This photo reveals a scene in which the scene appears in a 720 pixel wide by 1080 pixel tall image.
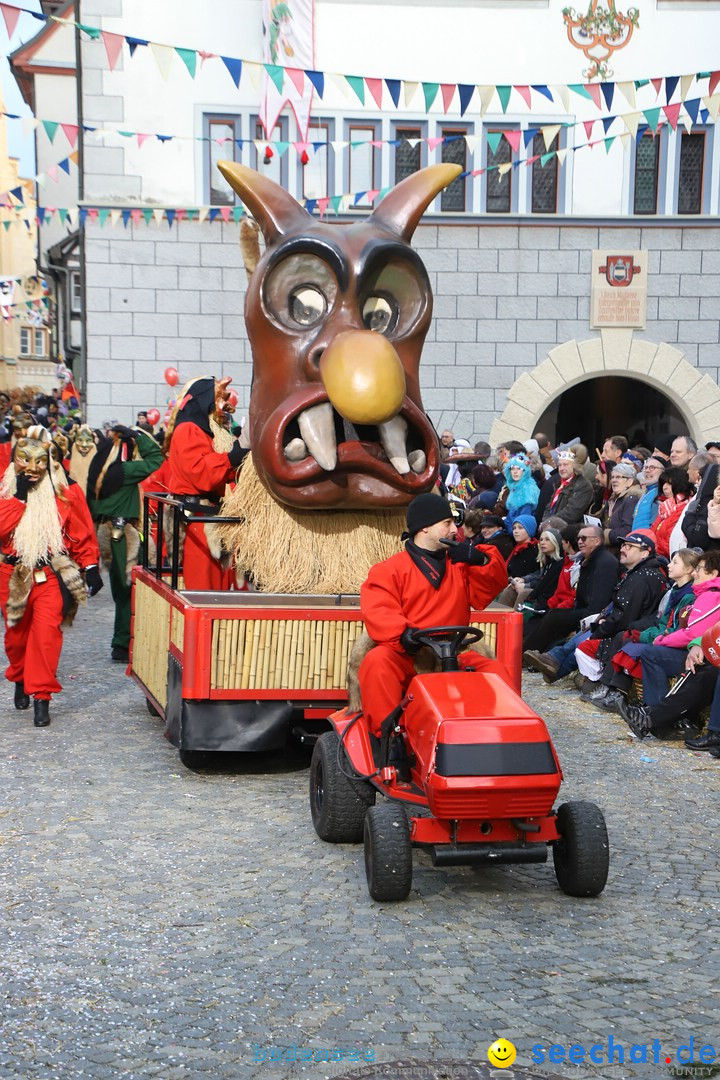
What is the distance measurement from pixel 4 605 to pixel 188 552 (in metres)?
1.25

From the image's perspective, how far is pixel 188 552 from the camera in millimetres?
8094

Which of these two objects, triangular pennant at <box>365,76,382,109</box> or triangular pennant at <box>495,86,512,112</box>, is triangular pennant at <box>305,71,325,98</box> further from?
triangular pennant at <box>495,86,512,112</box>

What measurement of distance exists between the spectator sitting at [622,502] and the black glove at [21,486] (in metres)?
4.62

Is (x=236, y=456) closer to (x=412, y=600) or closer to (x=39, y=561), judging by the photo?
(x=39, y=561)

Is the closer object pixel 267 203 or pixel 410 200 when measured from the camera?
pixel 267 203

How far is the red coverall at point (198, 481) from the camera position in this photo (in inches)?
311

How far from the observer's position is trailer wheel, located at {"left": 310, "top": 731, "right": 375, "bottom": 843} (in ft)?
18.1

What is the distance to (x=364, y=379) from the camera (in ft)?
21.6

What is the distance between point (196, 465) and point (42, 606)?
1.37 m

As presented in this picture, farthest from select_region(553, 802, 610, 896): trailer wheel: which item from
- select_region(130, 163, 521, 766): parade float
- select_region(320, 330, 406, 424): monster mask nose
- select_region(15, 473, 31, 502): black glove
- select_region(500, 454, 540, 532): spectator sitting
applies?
select_region(500, 454, 540, 532): spectator sitting

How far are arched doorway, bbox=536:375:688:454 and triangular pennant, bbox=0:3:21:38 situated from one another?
1226cm

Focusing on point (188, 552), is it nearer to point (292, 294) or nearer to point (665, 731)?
Answer: point (292, 294)

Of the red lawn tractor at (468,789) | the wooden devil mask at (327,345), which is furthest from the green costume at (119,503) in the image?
the red lawn tractor at (468,789)

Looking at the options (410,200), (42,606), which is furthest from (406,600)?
(42,606)
